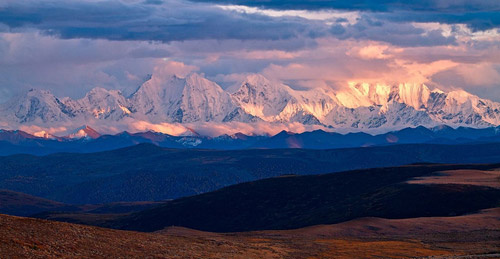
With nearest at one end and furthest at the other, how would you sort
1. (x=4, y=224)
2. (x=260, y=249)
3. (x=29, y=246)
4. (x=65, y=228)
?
1. (x=29, y=246)
2. (x=4, y=224)
3. (x=65, y=228)
4. (x=260, y=249)

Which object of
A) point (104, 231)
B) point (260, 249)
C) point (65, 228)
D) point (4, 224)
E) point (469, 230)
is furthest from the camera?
point (469, 230)

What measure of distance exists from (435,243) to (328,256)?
34.2 metres

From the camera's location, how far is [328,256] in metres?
143

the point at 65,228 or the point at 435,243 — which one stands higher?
the point at 65,228

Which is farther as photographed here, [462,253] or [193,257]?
[462,253]

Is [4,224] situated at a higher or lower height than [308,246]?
higher

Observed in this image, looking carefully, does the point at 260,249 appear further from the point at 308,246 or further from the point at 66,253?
the point at 66,253

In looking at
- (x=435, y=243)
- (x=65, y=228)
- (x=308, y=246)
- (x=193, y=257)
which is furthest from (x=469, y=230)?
(x=65, y=228)

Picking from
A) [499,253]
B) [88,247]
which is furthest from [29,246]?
[499,253]

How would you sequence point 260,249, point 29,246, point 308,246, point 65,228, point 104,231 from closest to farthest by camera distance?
1. point 29,246
2. point 65,228
3. point 104,231
4. point 260,249
5. point 308,246

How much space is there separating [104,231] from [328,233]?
76.1 m

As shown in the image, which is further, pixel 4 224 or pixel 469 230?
pixel 469 230

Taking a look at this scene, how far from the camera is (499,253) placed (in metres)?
139

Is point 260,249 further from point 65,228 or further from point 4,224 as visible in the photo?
point 4,224
